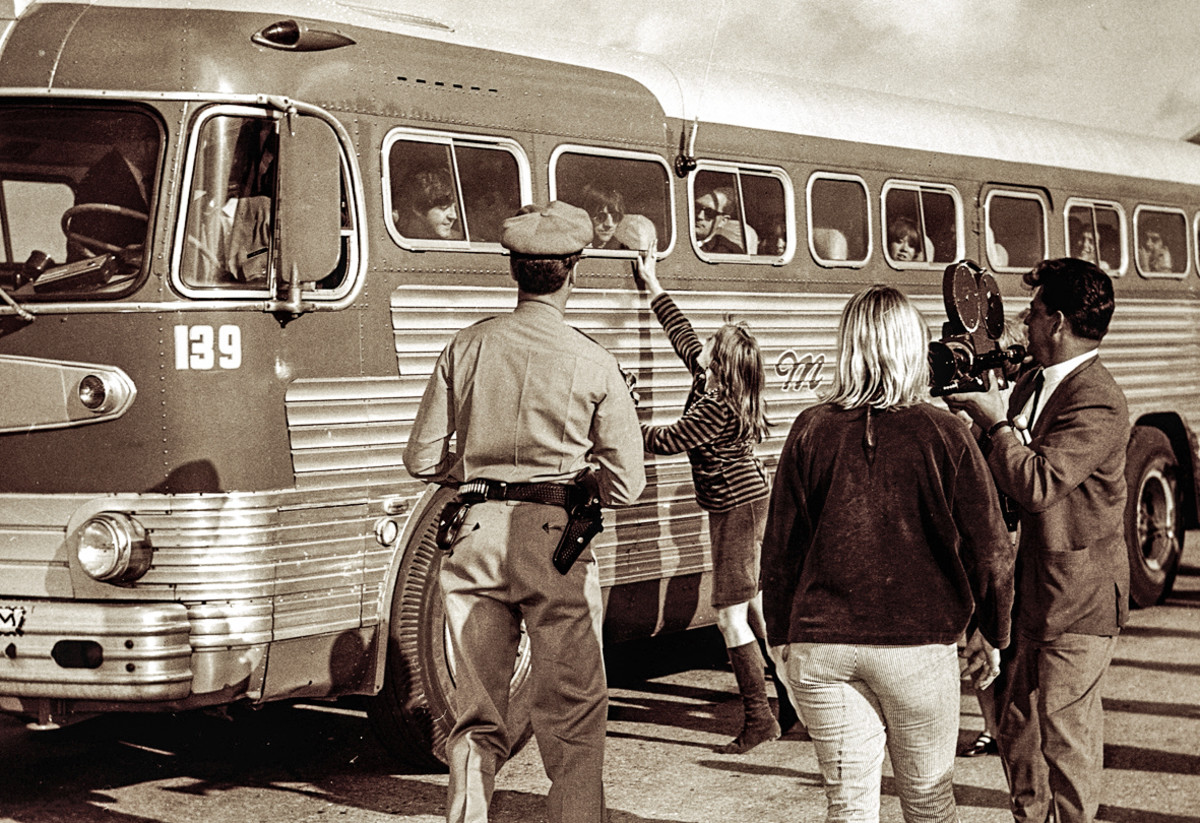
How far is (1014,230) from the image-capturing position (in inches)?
374

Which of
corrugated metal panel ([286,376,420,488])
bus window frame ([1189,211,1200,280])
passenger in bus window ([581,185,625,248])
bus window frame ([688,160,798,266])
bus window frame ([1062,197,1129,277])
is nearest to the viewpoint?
corrugated metal panel ([286,376,420,488])

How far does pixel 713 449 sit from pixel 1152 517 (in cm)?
501

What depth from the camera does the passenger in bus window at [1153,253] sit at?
1081cm

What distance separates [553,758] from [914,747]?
118cm

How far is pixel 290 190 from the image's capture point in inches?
216

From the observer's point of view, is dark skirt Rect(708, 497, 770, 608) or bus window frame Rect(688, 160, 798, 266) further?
bus window frame Rect(688, 160, 798, 266)

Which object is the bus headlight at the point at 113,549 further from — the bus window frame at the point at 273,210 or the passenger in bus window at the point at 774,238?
the passenger in bus window at the point at 774,238

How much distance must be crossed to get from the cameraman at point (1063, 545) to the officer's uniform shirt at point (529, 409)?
103cm

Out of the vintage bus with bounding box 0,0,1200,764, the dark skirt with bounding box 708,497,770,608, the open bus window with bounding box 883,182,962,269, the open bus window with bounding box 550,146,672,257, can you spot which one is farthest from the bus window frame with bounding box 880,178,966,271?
the dark skirt with bounding box 708,497,770,608

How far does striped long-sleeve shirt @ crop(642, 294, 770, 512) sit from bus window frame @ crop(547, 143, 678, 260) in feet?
2.39

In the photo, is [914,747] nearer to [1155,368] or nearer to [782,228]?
[782,228]

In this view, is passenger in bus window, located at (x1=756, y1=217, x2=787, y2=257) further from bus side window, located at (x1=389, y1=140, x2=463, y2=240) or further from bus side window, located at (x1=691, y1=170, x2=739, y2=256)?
bus side window, located at (x1=389, y1=140, x2=463, y2=240)

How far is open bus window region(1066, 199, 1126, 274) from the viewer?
10016mm

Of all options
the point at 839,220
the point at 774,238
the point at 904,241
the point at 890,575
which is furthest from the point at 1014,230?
the point at 890,575
